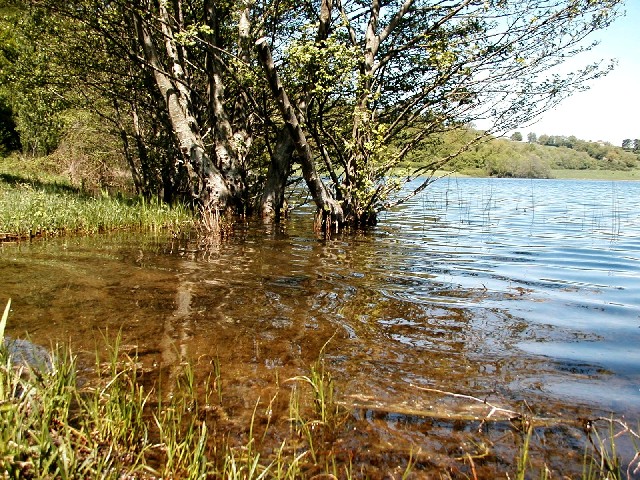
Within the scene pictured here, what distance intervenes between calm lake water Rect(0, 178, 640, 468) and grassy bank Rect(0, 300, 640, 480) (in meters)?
0.28

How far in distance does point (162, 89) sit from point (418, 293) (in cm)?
1180

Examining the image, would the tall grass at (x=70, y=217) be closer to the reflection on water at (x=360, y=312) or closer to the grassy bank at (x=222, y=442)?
the reflection on water at (x=360, y=312)

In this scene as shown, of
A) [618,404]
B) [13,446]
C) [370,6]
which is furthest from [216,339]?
[370,6]

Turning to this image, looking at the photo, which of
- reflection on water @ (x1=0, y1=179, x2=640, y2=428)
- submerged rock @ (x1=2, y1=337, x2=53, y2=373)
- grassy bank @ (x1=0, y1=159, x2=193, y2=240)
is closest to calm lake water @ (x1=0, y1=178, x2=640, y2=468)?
reflection on water @ (x1=0, y1=179, x2=640, y2=428)

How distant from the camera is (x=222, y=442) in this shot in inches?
132

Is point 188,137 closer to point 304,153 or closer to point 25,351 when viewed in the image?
point 304,153

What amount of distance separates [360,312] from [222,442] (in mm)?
3493

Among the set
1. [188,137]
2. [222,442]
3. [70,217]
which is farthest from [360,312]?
[188,137]

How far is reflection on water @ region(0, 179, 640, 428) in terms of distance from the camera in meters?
4.56

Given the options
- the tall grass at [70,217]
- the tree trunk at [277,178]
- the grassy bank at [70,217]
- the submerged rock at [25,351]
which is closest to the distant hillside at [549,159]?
the tree trunk at [277,178]

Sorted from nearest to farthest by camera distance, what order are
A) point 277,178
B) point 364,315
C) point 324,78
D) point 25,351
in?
point 25,351
point 364,315
point 324,78
point 277,178

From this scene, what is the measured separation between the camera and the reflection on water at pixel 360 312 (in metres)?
4.56

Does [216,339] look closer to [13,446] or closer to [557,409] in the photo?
[13,446]

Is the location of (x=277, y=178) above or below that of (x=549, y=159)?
below
